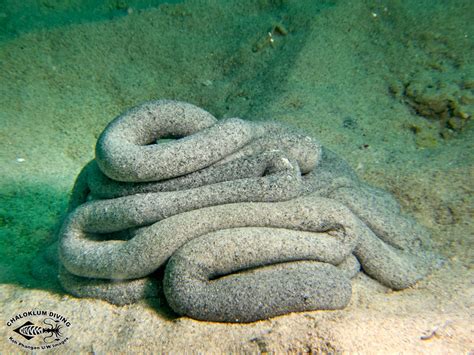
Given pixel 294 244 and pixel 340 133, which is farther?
pixel 340 133

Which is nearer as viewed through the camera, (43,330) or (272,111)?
(43,330)

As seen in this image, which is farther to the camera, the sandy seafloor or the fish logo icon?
the fish logo icon

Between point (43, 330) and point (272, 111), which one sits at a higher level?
point (272, 111)

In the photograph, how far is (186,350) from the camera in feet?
7.24

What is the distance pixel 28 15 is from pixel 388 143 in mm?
7350

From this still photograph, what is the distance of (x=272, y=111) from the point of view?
5.27 m

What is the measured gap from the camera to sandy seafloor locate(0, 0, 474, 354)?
2.37 m

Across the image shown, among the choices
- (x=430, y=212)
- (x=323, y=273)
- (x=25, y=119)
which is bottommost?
(x=25, y=119)

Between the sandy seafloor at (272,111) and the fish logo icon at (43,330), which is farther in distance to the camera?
the fish logo icon at (43,330)

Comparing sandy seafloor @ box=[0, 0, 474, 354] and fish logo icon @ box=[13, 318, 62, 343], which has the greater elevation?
sandy seafloor @ box=[0, 0, 474, 354]

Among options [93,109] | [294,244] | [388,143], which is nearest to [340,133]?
[388,143]

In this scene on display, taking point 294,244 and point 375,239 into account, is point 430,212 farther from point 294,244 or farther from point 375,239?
point 294,244

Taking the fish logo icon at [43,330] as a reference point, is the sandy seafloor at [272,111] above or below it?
above

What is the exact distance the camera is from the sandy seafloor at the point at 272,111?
7.76ft
